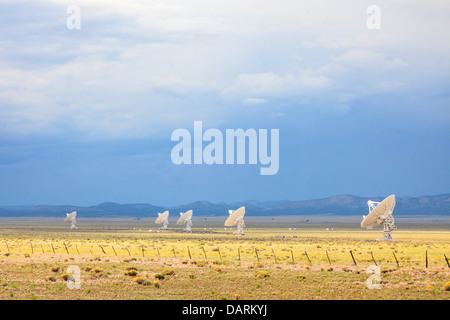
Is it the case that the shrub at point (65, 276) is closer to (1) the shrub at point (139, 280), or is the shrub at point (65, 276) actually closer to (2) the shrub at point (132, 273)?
(2) the shrub at point (132, 273)

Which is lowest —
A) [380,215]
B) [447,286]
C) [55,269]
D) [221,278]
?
[221,278]

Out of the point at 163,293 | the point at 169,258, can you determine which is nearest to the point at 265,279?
the point at 163,293

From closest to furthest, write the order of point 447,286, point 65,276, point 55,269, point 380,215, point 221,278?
point 447,286 < point 65,276 < point 221,278 < point 55,269 < point 380,215

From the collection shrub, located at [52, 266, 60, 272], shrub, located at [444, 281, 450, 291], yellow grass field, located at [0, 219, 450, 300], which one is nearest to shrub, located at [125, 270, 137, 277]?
yellow grass field, located at [0, 219, 450, 300]

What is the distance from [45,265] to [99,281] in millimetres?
10315

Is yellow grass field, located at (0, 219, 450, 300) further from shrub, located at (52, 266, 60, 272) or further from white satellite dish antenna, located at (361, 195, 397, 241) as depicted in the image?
white satellite dish antenna, located at (361, 195, 397, 241)

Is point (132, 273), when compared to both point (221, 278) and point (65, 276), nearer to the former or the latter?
point (65, 276)

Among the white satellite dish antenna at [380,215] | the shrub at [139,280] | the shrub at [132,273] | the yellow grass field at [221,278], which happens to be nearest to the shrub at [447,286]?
the yellow grass field at [221,278]

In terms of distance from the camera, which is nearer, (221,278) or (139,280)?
(139,280)

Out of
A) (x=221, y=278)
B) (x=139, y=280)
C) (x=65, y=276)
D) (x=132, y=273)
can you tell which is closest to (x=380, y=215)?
(x=221, y=278)

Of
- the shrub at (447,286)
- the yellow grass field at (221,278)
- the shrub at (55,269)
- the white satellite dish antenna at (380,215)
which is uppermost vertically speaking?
the white satellite dish antenna at (380,215)
